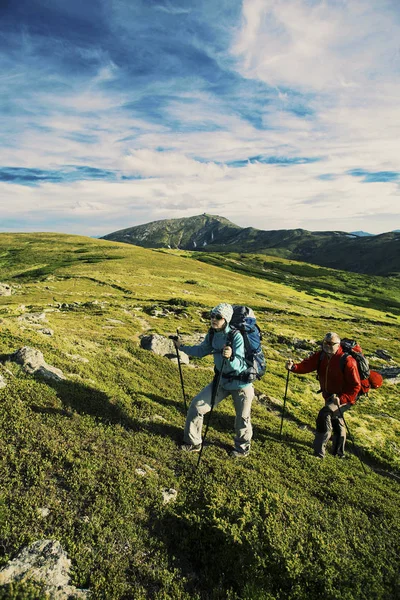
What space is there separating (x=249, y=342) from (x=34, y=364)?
8.85 meters

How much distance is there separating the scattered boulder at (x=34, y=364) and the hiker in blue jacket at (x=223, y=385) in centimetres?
604

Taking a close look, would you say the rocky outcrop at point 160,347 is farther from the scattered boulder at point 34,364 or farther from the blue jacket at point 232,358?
the blue jacket at point 232,358

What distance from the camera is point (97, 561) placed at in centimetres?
612

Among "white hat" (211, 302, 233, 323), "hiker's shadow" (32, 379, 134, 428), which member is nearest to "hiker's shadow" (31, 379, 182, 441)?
"hiker's shadow" (32, 379, 134, 428)

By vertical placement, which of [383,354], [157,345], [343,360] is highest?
[343,360]

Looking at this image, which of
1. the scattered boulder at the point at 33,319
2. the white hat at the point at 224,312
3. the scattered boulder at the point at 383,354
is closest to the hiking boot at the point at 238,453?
the white hat at the point at 224,312

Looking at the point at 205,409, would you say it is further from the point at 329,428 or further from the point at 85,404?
the point at 329,428

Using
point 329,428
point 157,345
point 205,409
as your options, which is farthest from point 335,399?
point 157,345

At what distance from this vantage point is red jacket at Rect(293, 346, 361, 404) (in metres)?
11.6

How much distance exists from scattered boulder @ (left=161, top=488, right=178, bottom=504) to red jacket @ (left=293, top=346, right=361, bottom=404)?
6.73m

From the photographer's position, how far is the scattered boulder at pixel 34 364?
12.8 metres

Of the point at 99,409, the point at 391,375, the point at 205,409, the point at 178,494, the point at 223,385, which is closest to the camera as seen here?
the point at 178,494

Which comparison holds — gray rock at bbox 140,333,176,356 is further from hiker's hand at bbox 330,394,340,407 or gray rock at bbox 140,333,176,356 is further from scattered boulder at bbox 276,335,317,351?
scattered boulder at bbox 276,335,317,351

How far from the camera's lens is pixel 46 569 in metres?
5.64
